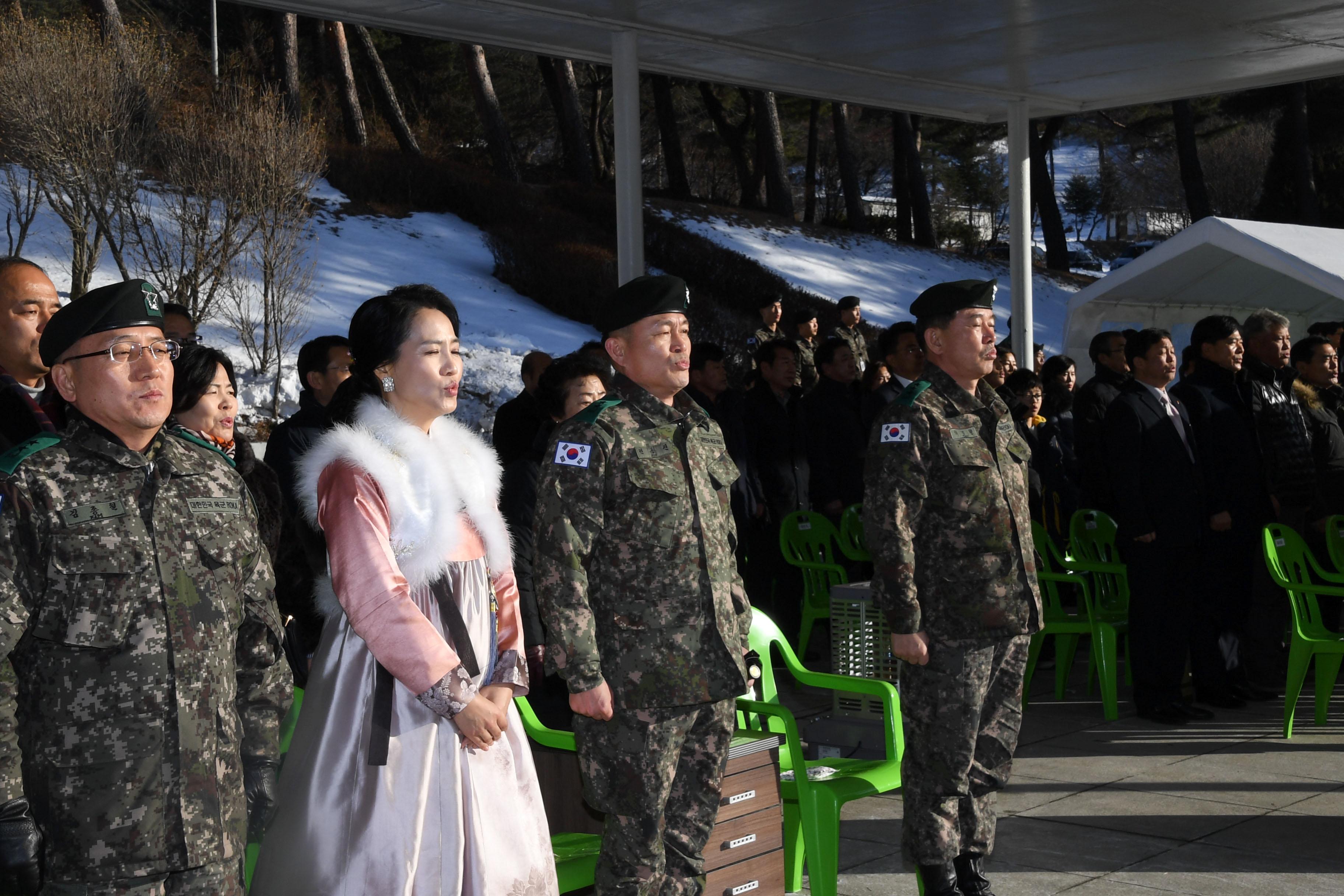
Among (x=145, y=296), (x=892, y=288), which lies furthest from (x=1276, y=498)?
(x=892, y=288)

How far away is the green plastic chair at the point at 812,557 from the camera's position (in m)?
7.08

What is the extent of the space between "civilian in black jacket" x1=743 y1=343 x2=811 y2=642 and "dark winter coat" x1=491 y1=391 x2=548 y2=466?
7.88 ft

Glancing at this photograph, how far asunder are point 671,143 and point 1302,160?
13437mm

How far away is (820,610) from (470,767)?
4.67 meters

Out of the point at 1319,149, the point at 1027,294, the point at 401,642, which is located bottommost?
the point at 401,642

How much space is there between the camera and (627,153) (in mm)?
8289

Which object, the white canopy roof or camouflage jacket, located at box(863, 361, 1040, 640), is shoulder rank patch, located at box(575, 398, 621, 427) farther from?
the white canopy roof

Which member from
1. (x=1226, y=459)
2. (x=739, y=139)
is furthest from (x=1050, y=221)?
(x=1226, y=459)

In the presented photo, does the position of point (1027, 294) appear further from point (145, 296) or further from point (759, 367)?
point (145, 296)

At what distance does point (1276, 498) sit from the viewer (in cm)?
670

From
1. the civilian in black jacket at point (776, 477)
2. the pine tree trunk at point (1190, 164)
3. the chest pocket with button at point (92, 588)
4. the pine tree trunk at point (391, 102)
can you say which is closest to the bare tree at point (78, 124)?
the pine tree trunk at point (391, 102)

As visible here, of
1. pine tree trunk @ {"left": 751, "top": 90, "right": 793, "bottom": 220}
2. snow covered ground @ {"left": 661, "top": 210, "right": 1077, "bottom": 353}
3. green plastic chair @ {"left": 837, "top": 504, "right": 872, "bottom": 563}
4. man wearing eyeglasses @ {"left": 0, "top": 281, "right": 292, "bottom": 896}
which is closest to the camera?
man wearing eyeglasses @ {"left": 0, "top": 281, "right": 292, "bottom": 896}

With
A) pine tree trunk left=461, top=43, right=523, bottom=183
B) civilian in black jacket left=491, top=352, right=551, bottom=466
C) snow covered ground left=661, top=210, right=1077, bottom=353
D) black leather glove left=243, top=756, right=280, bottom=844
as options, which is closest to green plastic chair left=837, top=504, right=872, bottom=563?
civilian in black jacket left=491, top=352, right=551, bottom=466

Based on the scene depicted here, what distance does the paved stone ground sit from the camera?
4035 mm
